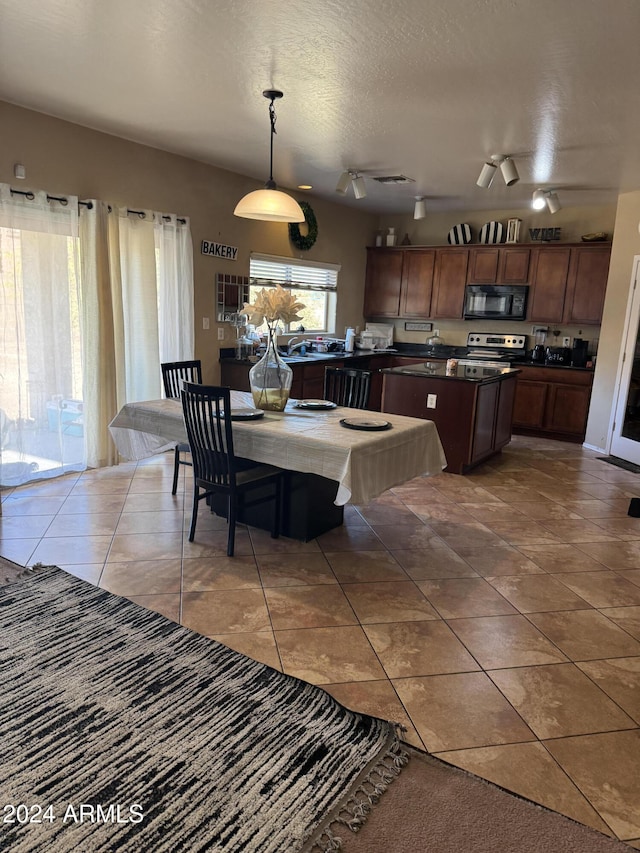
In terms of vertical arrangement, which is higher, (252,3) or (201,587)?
(252,3)

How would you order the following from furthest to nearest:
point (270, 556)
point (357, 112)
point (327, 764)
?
point (357, 112), point (270, 556), point (327, 764)

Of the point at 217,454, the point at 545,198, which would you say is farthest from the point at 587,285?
the point at 217,454

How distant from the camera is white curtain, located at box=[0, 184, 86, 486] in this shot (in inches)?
152

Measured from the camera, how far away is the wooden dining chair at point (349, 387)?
4.02 meters

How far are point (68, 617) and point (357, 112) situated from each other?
329 centimetres

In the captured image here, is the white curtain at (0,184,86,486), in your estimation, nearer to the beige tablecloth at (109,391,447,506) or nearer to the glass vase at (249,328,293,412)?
the beige tablecloth at (109,391,447,506)

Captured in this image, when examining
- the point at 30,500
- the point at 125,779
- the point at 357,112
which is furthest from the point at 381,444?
the point at 30,500

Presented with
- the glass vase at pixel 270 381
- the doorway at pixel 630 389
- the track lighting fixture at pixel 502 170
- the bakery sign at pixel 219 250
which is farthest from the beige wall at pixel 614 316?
the glass vase at pixel 270 381

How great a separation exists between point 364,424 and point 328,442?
0.36 metres

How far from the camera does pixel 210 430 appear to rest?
9.97 ft

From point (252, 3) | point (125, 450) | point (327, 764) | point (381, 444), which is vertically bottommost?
point (327, 764)

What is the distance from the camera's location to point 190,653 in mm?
2299

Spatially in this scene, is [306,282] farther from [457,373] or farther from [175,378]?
[175,378]

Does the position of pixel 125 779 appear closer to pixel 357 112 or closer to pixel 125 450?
pixel 125 450
